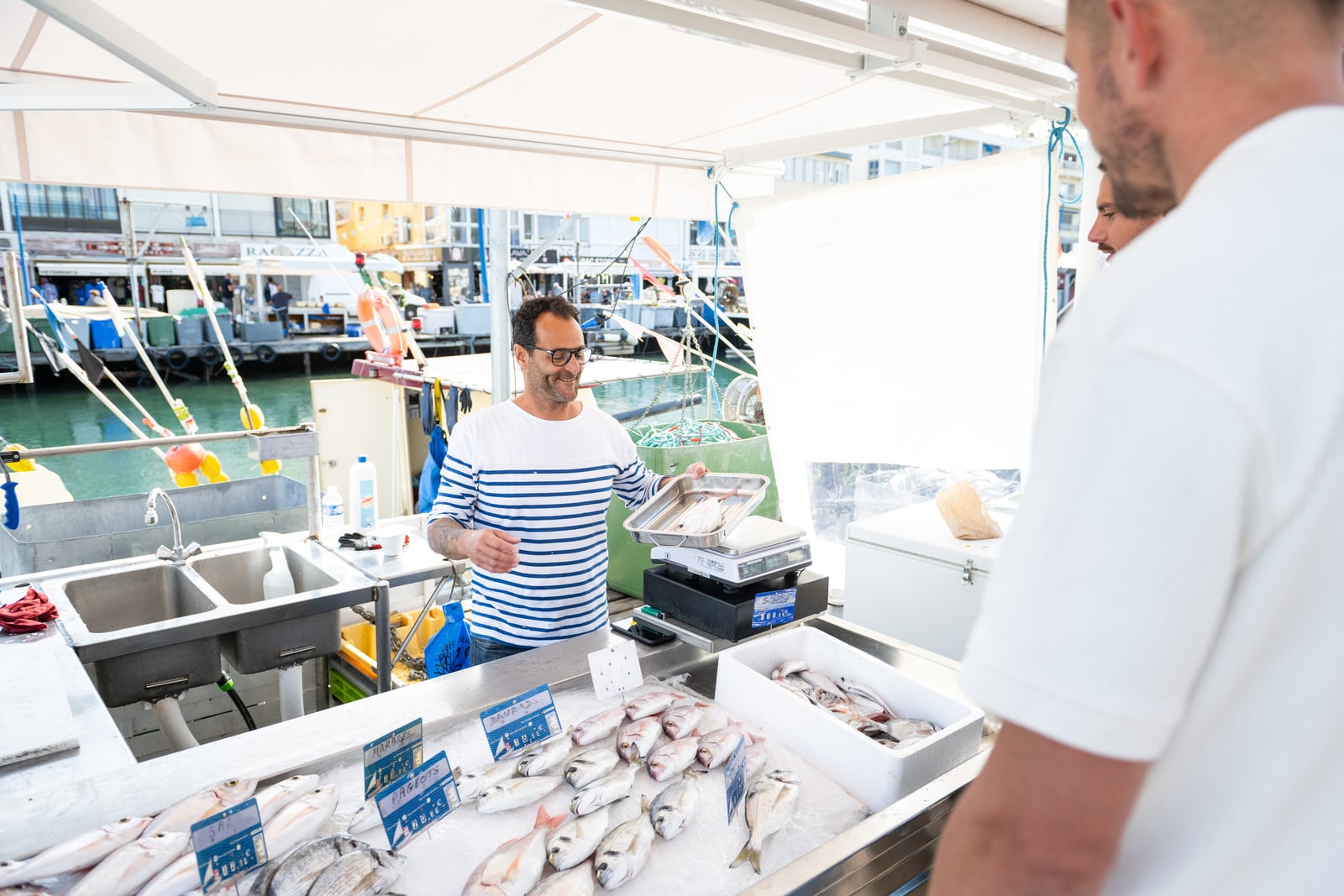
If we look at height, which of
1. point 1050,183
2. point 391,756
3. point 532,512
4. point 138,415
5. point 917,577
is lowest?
point 138,415

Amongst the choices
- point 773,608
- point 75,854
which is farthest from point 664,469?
point 75,854

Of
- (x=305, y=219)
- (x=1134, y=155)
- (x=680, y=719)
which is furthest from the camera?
(x=305, y=219)

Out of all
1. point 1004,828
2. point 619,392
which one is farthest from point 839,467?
point 619,392

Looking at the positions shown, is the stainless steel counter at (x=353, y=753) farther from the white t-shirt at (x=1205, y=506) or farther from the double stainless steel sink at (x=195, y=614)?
the white t-shirt at (x=1205, y=506)

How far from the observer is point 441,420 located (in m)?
6.93

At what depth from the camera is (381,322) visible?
8.62 m

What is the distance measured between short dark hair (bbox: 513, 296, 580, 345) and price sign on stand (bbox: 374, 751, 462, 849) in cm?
182

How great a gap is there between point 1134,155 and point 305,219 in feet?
136

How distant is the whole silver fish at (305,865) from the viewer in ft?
4.55

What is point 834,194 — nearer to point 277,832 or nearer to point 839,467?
point 839,467

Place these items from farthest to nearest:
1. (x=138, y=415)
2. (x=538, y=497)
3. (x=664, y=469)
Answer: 1. (x=138, y=415)
2. (x=664, y=469)
3. (x=538, y=497)

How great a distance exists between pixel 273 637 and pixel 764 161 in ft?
10.4

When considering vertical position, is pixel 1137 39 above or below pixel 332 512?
above

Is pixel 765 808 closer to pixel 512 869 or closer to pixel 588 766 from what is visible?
pixel 588 766
